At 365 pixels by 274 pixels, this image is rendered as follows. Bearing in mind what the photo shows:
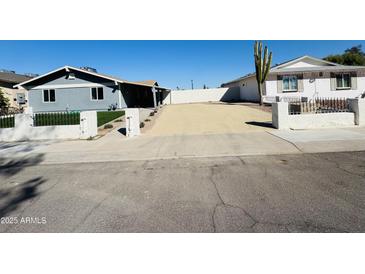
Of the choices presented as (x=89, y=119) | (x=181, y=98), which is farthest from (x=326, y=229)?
(x=181, y=98)

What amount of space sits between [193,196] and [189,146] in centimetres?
413

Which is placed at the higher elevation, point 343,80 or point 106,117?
point 343,80

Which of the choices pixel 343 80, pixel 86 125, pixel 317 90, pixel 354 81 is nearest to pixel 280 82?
pixel 317 90

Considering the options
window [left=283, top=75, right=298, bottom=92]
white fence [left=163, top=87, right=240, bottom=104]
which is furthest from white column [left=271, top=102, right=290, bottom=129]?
white fence [left=163, top=87, right=240, bottom=104]

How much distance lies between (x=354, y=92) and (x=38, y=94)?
95.8 feet

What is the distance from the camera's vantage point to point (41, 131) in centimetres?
1059

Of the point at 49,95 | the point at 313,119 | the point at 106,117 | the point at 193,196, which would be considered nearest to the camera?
the point at 193,196

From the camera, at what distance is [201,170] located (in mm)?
5598

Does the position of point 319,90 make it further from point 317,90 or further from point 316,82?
point 316,82

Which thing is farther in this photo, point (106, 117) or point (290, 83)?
point (290, 83)

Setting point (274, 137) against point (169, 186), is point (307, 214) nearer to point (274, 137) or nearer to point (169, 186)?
point (169, 186)

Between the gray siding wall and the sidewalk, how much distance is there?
1338 cm

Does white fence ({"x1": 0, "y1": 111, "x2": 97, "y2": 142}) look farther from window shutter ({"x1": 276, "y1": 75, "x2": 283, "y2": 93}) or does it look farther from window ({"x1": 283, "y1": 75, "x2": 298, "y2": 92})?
window ({"x1": 283, "y1": 75, "x2": 298, "y2": 92})

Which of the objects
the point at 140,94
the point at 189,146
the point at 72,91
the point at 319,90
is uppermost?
the point at 140,94
